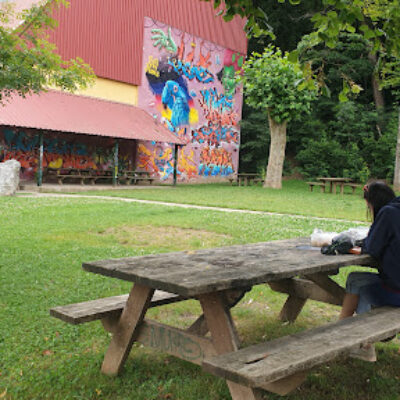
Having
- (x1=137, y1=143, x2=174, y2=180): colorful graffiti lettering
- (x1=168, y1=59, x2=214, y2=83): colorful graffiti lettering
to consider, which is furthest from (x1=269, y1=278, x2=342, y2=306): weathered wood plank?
(x1=168, y1=59, x2=214, y2=83): colorful graffiti lettering

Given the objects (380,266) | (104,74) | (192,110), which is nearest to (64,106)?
(104,74)

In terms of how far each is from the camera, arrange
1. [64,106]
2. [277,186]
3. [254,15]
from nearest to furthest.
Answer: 1. [254,15]
2. [64,106]
3. [277,186]

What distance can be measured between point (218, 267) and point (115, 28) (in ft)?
78.4

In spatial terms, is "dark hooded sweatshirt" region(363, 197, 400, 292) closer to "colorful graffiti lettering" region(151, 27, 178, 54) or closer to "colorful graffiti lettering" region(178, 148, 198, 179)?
"colorful graffiti lettering" region(151, 27, 178, 54)

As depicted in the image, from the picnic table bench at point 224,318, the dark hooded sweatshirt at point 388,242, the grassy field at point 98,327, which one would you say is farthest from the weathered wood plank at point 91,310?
the dark hooded sweatshirt at point 388,242

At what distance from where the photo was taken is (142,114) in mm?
26172

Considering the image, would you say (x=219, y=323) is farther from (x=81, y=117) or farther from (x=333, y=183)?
(x=333, y=183)

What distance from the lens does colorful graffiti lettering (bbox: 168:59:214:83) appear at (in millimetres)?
28288

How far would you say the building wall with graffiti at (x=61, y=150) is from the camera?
22.3 meters

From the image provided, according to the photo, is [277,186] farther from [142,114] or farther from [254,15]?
[254,15]

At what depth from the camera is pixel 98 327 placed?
455cm

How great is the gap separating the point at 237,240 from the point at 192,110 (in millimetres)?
21237

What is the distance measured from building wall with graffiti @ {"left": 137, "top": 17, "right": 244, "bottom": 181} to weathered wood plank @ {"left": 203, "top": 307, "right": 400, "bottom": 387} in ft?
80.1

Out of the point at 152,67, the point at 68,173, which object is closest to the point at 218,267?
the point at 68,173
